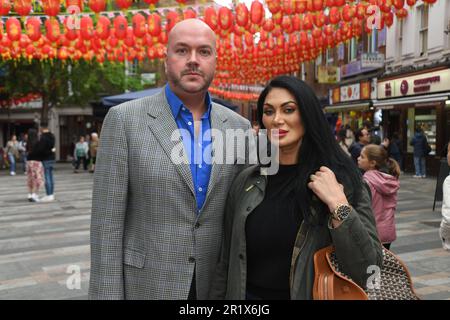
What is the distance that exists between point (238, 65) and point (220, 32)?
340 inches

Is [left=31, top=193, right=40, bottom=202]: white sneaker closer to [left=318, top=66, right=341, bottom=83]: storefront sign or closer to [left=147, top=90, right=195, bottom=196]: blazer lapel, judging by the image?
[left=147, top=90, right=195, bottom=196]: blazer lapel

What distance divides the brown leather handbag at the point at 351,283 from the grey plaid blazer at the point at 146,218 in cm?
56

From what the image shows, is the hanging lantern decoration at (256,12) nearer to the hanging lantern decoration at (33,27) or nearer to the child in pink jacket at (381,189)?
the hanging lantern decoration at (33,27)

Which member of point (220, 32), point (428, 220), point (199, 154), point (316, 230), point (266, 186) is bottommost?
point (428, 220)

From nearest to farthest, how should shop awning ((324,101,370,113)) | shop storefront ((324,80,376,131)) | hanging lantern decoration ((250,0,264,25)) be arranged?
1. hanging lantern decoration ((250,0,264,25))
2. shop awning ((324,101,370,113))
3. shop storefront ((324,80,376,131))

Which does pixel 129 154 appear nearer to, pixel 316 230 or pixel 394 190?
pixel 316 230

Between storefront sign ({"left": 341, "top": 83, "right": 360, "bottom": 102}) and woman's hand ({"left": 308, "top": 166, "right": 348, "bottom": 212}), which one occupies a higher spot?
storefront sign ({"left": 341, "top": 83, "right": 360, "bottom": 102})

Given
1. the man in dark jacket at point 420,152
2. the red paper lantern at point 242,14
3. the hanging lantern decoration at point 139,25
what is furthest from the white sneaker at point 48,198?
the man in dark jacket at point 420,152

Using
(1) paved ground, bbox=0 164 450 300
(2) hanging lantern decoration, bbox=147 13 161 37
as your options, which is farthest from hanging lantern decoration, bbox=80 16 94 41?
(1) paved ground, bbox=0 164 450 300

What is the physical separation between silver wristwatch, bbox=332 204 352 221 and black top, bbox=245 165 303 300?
197 mm

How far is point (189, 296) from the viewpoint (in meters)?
2.17

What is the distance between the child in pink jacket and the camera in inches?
200

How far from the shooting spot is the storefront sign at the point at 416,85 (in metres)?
16.6
